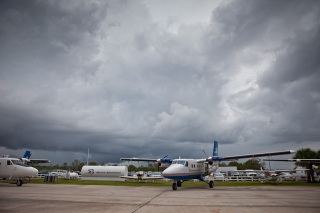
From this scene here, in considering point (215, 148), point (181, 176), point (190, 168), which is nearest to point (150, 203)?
point (181, 176)

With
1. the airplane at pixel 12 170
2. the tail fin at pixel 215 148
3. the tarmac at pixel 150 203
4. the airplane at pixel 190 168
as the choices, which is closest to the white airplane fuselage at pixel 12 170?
the airplane at pixel 12 170

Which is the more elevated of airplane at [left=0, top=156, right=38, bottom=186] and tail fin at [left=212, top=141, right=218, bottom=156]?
tail fin at [left=212, top=141, right=218, bottom=156]

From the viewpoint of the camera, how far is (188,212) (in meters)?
9.36

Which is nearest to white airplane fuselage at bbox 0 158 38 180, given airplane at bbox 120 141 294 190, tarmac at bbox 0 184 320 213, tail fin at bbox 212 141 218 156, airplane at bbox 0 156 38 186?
airplane at bbox 0 156 38 186

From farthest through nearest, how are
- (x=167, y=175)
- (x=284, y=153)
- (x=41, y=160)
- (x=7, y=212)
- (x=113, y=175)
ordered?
(x=113, y=175), (x=41, y=160), (x=284, y=153), (x=167, y=175), (x=7, y=212)

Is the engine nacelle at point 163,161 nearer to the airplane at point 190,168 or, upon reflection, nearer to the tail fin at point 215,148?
the airplane at point 190,168

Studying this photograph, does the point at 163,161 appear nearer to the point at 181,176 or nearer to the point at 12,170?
the point at 181,176

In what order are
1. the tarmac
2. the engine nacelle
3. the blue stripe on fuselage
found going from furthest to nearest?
the engine nacelle → the blue stripe on fuselage → the tarmac

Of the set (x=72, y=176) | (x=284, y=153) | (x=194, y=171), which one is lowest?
(x=72, y=176)

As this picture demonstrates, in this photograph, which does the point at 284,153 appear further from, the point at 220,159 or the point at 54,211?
the point at 54,211

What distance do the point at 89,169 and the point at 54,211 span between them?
149 ft

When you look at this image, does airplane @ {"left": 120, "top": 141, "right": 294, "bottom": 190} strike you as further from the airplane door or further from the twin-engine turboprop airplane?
the airplane door

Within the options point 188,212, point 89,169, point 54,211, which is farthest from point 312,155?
point 54,211

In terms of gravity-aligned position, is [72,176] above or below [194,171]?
below
